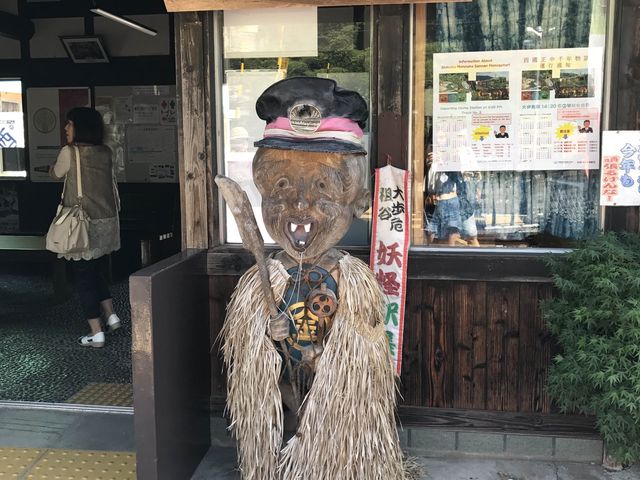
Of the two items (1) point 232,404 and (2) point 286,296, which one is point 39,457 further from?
(2) point 286,296

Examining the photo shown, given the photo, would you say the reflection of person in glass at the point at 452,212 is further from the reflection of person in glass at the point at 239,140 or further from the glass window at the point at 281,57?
the reflection of person in glass at the point at 239,140

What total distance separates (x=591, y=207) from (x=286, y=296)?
1.87m

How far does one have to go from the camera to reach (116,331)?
5.79m

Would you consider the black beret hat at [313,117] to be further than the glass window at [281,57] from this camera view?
No

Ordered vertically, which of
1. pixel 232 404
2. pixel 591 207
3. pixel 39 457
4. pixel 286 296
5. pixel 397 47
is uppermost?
pixel 397 47

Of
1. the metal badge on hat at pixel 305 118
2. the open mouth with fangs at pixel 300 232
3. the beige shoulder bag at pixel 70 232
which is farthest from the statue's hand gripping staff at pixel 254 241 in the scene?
the beige shoulder bag at pixel 70 232

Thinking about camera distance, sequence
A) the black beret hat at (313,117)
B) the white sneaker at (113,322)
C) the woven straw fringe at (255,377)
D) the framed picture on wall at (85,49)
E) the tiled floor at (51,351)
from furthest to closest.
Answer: the framed picture on wall at (85,49) < the white sneaker at (113,322) < the tiled floor at (51,351) < the woven straw fringe at (255,377) < the black beret hat at (313,117)

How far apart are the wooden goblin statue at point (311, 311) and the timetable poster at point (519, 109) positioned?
0.92 metres

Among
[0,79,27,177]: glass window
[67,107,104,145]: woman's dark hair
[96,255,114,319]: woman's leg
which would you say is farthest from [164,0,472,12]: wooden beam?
[0,79,27,177]: glass window

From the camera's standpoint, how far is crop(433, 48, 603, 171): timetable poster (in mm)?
3475

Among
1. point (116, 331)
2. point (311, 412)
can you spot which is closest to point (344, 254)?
point (311, 412)

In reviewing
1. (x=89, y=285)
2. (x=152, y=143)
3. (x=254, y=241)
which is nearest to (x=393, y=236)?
(x=254, y=241)

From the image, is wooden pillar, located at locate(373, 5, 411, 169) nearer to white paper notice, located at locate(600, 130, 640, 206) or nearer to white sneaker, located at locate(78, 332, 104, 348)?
white paper notice, located at locate(600, 130, 640, 206)

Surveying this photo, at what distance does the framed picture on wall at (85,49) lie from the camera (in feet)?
25.6
